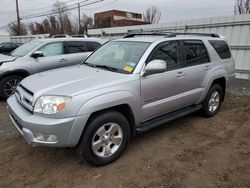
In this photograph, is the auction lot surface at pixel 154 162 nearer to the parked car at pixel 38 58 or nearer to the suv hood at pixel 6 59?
the parked car at pixel 38 58

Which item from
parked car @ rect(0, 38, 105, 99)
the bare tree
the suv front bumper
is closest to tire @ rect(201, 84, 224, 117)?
the suv front bumper

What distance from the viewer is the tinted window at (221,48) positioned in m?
4.76

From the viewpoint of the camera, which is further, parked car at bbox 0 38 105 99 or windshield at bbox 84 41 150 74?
parked car at bbox 0 38 105 99

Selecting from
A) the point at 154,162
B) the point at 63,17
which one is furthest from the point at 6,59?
the point at 63,17

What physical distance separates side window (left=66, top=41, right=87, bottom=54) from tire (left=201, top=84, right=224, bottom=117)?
447 cm

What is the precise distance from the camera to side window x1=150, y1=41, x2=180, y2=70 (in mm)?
3643

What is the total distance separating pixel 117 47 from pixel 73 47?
3.64 metres

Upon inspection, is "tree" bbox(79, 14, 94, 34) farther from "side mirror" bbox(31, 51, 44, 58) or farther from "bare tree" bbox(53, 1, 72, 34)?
"side mirror" bbox(31, 51, 44, 58)

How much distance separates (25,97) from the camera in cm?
302

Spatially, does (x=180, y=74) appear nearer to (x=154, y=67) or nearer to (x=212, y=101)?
(x=154, y=67)

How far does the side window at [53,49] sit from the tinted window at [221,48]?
4.53 meters

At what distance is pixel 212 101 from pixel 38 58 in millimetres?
4907

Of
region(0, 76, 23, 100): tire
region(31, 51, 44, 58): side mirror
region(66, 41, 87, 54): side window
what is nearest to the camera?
region(0, 76, 23, 100): tire

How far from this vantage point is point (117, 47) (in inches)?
159
